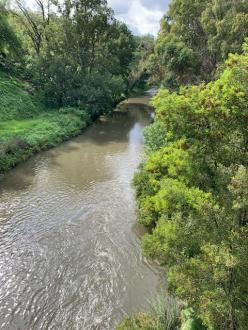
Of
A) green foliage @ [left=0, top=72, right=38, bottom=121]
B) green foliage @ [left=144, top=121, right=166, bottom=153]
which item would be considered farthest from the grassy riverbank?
green foliage @ [left=144, top=121, right=166, bottom=153]

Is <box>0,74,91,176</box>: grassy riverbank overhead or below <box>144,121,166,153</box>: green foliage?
below

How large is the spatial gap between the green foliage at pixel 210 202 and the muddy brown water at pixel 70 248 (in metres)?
4.49

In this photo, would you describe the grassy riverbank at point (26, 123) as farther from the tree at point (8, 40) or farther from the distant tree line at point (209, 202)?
the distant tree line at point (209, 202)

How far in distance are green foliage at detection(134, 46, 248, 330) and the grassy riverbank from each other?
652 inches

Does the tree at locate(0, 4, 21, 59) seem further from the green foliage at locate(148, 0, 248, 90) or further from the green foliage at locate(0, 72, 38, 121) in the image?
the green foliage at locate(148, 0, 248, 90)

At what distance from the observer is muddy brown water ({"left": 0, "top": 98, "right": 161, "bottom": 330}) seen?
11594mm

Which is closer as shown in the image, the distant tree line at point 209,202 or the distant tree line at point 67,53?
the distant tree line at point 209,202

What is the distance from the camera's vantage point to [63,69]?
120 feet

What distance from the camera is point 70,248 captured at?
14992 mm

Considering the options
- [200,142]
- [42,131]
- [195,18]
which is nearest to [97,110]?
[42,131]

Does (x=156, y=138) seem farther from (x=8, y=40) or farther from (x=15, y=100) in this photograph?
(x=8, y=40)

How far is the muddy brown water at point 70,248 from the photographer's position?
456 inches

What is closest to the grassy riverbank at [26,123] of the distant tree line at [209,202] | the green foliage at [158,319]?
the green foliage at [158,319]

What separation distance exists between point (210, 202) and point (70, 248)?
9.26 meters
